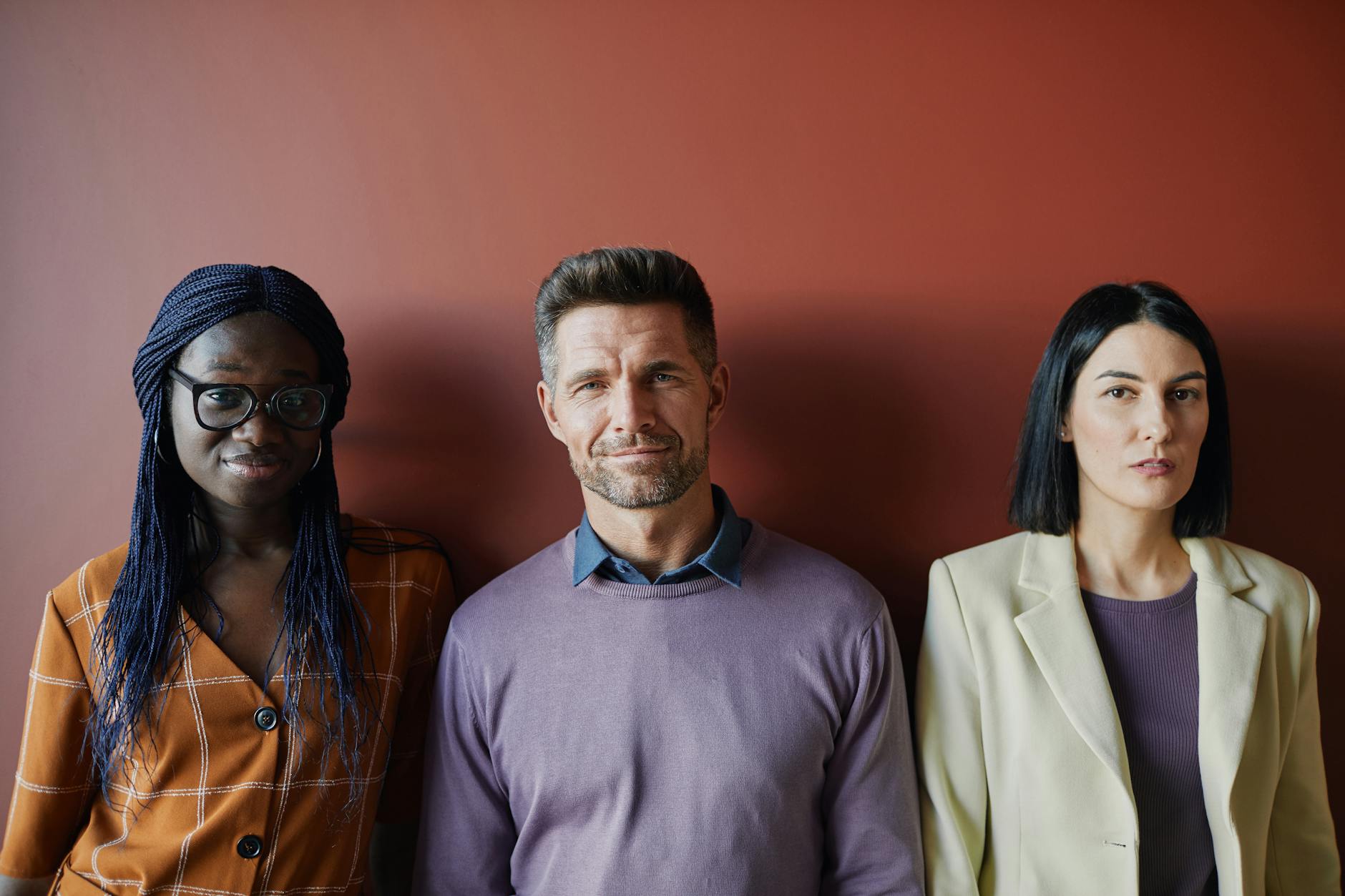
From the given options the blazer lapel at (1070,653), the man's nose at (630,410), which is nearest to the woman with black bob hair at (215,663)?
the man's nose at (630,410)

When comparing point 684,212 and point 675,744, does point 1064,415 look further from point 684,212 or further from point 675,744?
point 675,744

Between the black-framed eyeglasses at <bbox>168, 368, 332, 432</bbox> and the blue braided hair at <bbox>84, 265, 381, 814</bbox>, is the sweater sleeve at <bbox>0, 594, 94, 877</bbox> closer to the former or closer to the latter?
the blue braided hair at <bbox>84, 265, 381, 814</bbox>

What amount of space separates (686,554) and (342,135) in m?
1.27

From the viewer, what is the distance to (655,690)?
1610 mm

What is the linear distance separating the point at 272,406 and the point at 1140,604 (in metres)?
1.78

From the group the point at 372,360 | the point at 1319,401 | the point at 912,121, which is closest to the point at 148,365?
the point at 372,360

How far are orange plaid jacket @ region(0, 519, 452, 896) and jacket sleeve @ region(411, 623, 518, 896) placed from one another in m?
0.13

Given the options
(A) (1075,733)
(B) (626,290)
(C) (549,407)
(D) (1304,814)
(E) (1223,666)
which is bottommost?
(D) (1304,814)

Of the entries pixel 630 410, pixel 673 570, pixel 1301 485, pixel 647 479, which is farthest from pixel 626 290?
pixel 1301 485

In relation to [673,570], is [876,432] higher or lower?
higher

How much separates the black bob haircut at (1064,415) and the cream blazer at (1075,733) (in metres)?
0.06

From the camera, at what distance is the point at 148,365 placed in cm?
163

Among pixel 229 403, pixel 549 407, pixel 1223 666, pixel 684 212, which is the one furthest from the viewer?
pixel 684 212

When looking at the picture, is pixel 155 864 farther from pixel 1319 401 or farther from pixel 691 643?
pixel 1319 401
